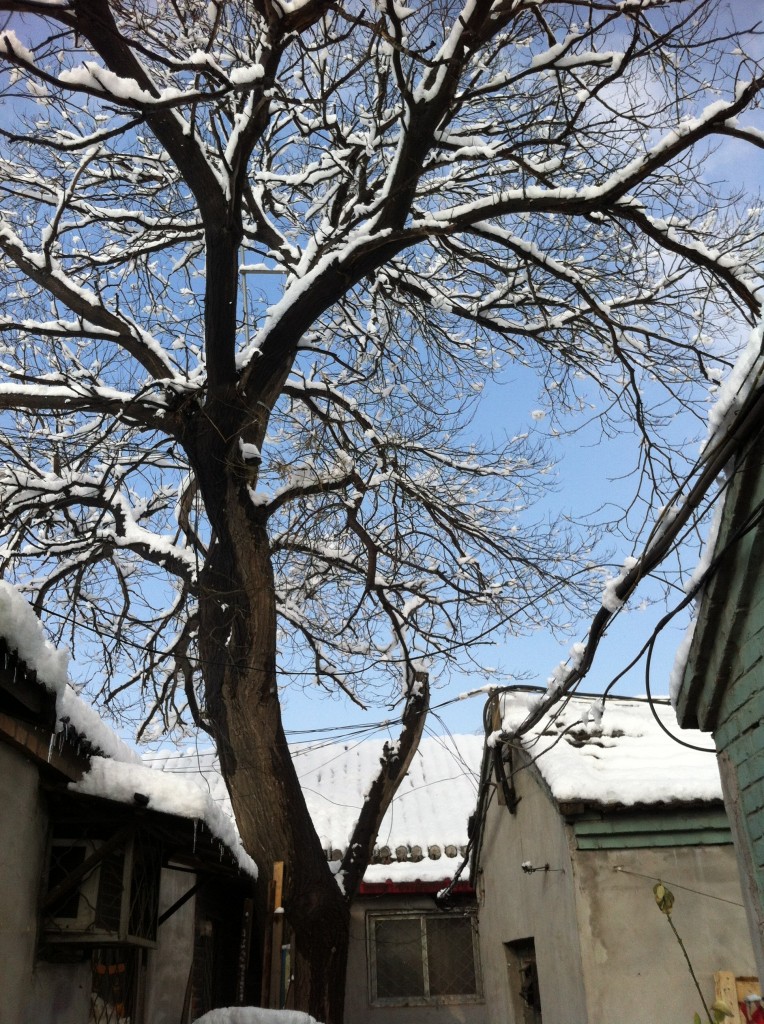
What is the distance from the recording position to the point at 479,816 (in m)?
11.5

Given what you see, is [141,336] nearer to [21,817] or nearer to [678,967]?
[21,817]

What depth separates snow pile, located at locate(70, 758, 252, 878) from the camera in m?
5.50

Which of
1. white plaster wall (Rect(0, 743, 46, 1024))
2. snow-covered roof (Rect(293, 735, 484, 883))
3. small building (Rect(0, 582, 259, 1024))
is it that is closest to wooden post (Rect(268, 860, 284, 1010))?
small building (Rect(0, 582, 259, 1024))

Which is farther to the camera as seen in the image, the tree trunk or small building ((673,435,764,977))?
the tree trunk

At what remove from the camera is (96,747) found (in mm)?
5527

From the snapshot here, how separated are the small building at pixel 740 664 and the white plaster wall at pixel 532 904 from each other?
2798 mm

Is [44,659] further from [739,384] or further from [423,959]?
[423,959]

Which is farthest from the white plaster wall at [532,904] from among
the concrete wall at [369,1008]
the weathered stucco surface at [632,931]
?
the concrete wall at [369,1008]

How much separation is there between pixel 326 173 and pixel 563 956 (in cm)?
743

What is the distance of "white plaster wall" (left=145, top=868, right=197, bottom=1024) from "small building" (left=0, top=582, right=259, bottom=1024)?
0.04 m

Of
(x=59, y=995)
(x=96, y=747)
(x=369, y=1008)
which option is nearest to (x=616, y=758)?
(x=96, y=747)

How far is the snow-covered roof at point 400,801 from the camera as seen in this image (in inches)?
552

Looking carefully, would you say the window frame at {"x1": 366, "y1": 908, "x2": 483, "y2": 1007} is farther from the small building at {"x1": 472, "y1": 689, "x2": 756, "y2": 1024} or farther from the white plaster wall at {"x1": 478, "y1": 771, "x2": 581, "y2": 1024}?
the small building at {"x1": 472, "y1": 689, "x2": 756, "y2": 1024}

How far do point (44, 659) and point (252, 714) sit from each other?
3167 mm
